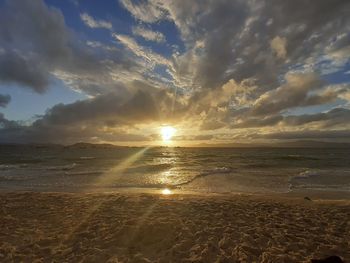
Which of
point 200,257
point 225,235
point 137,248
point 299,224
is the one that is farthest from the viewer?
point 299,224

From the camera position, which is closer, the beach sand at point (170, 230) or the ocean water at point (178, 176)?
the beach sand at point (170, 230)

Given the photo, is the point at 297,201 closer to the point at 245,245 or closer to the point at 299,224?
the point at 299,224

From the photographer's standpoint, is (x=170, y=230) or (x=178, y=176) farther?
(x=178, y=176)

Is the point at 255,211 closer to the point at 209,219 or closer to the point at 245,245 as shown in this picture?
the point at 209,219

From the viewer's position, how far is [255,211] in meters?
10.9

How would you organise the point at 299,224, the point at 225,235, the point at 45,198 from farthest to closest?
the point at 45,198, the point at 299,224, the point at 225,235

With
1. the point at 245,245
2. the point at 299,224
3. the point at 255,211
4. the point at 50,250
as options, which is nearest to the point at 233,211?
the point at 255,211

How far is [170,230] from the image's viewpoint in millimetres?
8547

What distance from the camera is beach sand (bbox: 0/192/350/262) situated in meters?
6.91

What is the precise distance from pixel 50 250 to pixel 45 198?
6.92 metres

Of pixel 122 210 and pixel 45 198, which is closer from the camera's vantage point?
pixel 122 210

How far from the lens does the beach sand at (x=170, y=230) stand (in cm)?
691

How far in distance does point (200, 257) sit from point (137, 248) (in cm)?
171

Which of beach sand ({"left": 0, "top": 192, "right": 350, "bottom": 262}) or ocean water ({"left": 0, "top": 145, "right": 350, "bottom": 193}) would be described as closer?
beach sand ({"left": 0, "top": 192, "right": 350, "bottom": 262})
